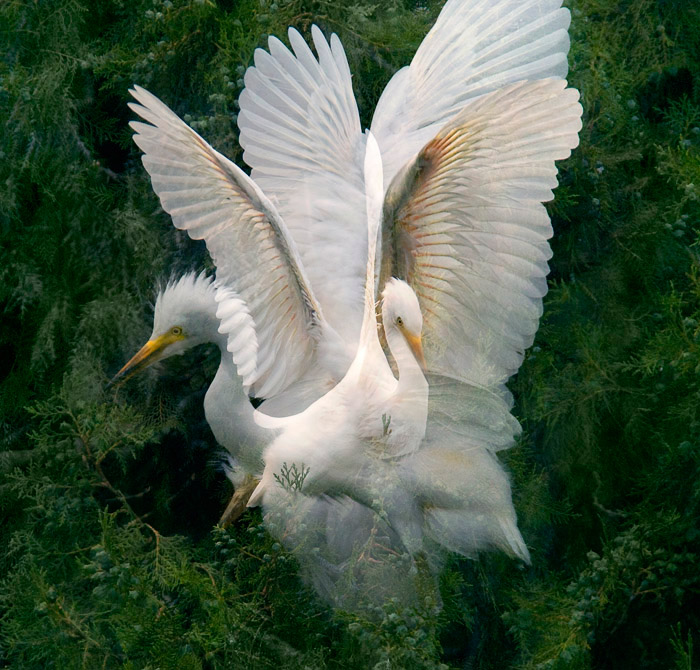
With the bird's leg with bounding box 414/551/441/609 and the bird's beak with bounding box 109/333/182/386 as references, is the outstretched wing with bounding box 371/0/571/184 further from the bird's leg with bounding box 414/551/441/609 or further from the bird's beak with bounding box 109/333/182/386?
the bird's leg with bounding box 414/551/441/609

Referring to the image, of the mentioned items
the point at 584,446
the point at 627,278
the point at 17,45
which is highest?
the point at 17,45

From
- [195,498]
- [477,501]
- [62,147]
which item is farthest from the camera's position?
[62,147]

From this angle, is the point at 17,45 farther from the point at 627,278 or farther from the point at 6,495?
the point at 627,278

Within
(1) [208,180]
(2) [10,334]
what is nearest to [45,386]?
(2) [10,334]

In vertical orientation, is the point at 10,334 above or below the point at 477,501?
above

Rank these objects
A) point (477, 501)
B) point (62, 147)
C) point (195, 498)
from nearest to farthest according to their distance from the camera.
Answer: point (477, 501) → point (195, 498) → point (62, 147)

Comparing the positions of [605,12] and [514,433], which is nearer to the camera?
[514,433]

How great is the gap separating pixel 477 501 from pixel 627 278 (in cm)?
35

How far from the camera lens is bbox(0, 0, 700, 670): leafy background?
1103 millimetres

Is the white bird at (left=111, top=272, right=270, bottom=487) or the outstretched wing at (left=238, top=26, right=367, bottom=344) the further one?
the outstretched wing at (left=238, top=26, right=367, bottom=344)

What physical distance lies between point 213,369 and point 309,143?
33cm

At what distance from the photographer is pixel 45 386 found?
4.32 feet

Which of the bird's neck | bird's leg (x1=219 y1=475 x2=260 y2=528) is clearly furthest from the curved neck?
bird's leg (x1=219 y1=475 x2=260 y2=528)

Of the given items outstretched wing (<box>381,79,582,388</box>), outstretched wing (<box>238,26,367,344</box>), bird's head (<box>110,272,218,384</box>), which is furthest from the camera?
outstretched wing (<box>238,26,367,344</box>)
